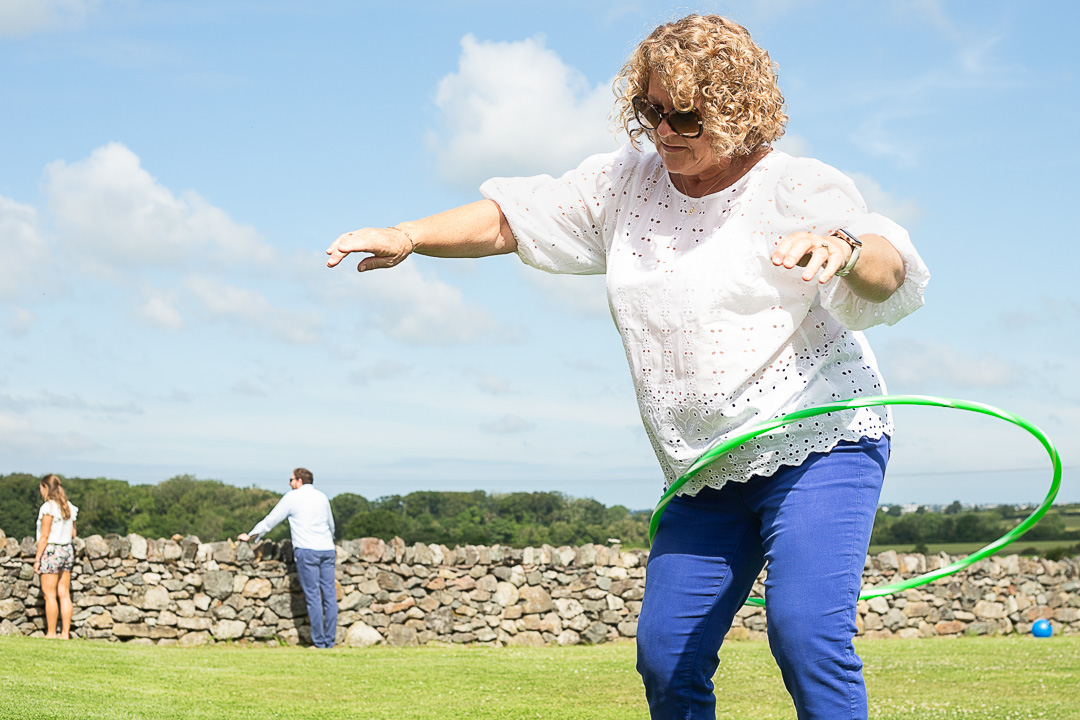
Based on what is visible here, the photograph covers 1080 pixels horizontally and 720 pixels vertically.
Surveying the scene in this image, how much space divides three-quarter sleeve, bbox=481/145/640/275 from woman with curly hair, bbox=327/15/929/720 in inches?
6.0

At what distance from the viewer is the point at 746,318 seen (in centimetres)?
221

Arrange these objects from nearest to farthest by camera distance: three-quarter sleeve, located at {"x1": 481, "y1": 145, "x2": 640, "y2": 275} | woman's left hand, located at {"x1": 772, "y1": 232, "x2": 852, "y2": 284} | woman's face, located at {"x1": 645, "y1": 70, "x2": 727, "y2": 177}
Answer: woman's left hand, located at {"x1": 772, "y1": 232, "x2": 852, "y2": 284} → woman's face, located at {"x1": 645, "y1": 70, "x2": 727, "y2": 177} → three-quarter sleeve, located at {"x1": 481, "y1": 145, "x2": 640, "y2": 275}

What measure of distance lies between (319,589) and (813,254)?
34.0 feet

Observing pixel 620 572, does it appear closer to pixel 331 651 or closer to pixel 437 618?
pixel 437 618

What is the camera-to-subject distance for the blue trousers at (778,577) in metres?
2.09

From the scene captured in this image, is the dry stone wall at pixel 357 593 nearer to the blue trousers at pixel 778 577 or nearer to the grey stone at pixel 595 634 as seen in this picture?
the grey stone at pixel 595 634

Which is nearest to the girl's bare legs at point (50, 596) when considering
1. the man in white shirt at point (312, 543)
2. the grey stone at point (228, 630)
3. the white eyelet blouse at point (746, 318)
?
the grey stone at point (228, 630)

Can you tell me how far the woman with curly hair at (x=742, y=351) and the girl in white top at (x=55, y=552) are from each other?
9.87m

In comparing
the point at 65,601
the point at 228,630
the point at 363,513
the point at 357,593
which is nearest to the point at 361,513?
the point at 363,513

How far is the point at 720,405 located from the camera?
7.43 ft

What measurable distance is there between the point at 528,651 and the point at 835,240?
32.7 ft

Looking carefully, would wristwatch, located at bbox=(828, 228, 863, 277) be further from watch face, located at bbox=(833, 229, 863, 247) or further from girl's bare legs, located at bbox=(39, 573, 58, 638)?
girl's bare legs, located at bbox=(39, 573, 58, 638)

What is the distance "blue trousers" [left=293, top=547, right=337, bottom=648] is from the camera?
1141cm

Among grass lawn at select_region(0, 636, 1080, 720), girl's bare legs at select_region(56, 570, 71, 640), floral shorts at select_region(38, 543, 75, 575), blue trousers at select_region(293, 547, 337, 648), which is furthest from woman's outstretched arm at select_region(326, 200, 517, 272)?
girl's bare legs at select_region(56, 570, 71, 640)
